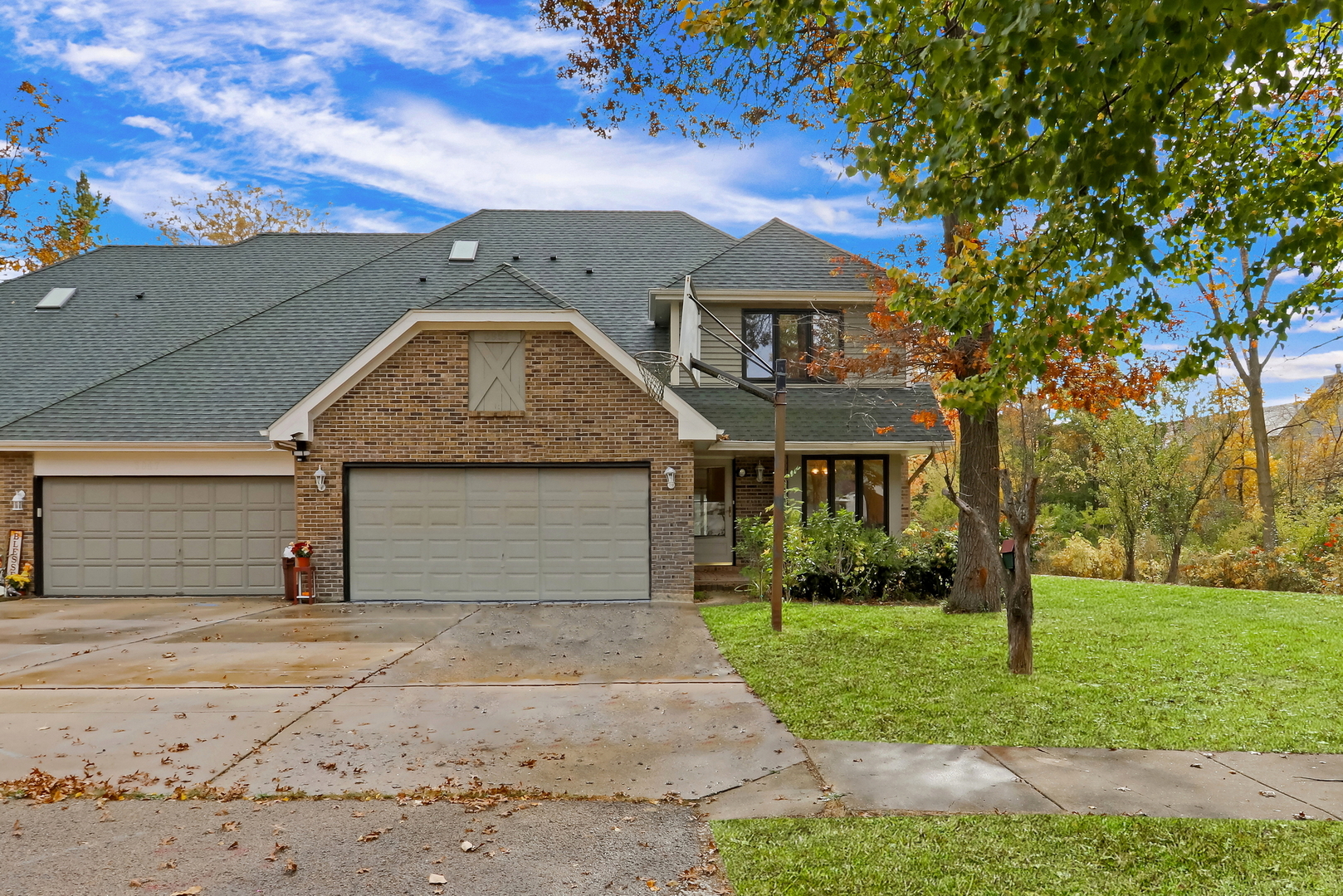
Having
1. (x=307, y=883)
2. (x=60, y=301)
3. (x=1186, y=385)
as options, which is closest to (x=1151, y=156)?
(x=307, y=883)

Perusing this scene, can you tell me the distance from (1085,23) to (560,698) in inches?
240

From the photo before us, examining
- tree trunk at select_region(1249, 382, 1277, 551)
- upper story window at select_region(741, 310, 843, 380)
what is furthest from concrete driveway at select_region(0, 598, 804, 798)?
tree trunk at select_region(1249, 382, 1277, 551)

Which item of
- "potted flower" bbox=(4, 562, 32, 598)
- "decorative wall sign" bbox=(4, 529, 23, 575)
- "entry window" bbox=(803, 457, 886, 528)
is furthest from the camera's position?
"entry window" bbox=(803, 457, 886, 528)

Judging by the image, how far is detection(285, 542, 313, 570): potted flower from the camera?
13133mm

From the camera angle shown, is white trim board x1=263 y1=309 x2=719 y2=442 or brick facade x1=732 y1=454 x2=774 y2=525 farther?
brick facade x1=732 y1=454 x2=774 y2=525

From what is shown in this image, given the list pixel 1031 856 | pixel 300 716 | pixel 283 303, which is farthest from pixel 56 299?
pixel 1031 856

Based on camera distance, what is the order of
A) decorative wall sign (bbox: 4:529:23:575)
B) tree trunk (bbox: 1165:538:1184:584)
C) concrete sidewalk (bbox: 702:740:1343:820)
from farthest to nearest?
tree trunk (bbox: 1165:538:1184:584) → decorative wall sign (bbox: 4:529:23:575) → concrete sidewalk (bbox: 702:740:1343:820)

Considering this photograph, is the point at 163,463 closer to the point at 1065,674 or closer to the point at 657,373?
the point at 657,373

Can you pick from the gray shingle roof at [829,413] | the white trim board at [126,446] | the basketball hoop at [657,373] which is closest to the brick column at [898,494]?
the gray shingle roof at [829,413]

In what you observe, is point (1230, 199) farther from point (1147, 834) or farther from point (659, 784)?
point (659, 784)

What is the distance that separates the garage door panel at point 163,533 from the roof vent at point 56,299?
545 cm

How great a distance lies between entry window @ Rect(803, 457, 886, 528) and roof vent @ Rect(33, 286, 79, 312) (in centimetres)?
1617

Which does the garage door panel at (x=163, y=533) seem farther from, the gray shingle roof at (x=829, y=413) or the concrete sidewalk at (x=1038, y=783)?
the concrete sidewalk at (x=1038, y=783)

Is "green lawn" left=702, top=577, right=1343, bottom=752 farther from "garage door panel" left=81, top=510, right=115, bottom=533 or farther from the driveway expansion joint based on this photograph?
"garage door panel" left=81, top=510, right=115, bottom=533
